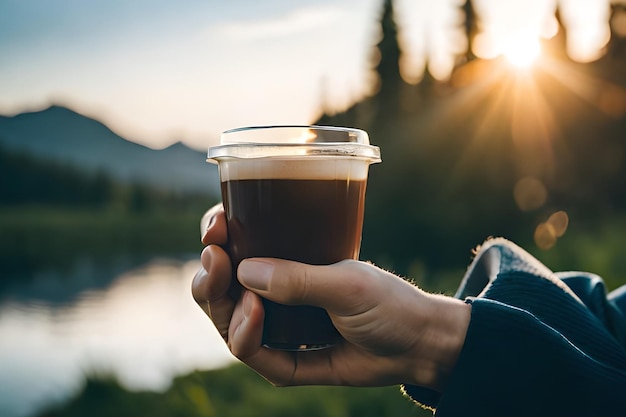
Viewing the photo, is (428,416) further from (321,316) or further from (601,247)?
(601,247)

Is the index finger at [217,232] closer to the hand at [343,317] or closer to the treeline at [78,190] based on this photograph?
the hand at [343,317]

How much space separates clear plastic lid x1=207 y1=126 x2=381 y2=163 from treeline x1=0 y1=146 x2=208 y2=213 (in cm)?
7400

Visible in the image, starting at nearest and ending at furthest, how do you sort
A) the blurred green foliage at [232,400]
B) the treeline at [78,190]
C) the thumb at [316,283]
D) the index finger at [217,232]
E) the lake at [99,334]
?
the thumb at [316,283] < the index finger at [217,232] < the blurred green foliage at [232,400] < the lake at [99,334] < the treeline at [78,190]

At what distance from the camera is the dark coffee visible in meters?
1.54

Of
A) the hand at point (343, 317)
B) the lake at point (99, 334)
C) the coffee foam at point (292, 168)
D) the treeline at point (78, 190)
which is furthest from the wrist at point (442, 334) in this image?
the treeline at point (78, 190)

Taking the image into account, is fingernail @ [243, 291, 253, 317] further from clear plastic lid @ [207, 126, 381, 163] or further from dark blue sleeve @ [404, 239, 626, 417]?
dark blue sleeve @ [404, 239, 626, 417]

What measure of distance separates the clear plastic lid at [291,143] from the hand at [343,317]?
0.74 feet

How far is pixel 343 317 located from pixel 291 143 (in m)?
0.47

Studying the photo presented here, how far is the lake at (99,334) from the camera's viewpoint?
11836 millimetres

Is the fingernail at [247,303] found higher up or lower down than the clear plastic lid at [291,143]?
lower down

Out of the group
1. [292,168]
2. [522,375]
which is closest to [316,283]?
[292,168]

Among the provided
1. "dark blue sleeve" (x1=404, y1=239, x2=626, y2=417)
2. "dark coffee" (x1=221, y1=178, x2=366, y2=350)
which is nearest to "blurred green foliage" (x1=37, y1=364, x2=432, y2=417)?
"dark blue sleeve" (x1=404, y1=239, x2=626, y2=417)

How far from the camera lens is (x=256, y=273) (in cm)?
152

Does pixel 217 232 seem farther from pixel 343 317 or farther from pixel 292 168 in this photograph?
pixel 343 317
